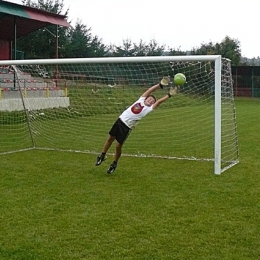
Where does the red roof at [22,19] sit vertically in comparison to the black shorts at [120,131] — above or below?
above

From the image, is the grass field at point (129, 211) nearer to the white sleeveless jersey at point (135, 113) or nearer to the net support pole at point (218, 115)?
the net support pole at point (218, 115)

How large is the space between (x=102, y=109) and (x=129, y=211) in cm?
785

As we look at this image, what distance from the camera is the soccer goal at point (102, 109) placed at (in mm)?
9562

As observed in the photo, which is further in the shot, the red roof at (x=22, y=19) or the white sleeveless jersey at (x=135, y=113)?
the red roof at (x=22, y=19)

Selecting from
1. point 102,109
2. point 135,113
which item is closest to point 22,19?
point 102,109

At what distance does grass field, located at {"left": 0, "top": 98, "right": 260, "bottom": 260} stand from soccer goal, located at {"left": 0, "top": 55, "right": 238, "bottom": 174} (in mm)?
1624

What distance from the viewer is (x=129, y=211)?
5.31m

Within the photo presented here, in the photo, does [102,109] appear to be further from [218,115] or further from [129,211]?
[129,211]

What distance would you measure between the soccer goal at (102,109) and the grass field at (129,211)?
1.62 m

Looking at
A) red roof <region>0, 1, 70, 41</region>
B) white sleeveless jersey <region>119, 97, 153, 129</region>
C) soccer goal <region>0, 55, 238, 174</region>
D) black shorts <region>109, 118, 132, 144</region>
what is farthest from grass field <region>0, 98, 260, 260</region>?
red roof <region>0, 1, 70, 41</region>

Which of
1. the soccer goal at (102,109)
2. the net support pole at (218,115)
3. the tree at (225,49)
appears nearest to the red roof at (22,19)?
the soccer goal at (102,109)

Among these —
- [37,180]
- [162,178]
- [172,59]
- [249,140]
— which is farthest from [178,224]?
[249,140]

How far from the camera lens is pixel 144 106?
7414 mm

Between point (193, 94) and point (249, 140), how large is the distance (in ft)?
6.06
